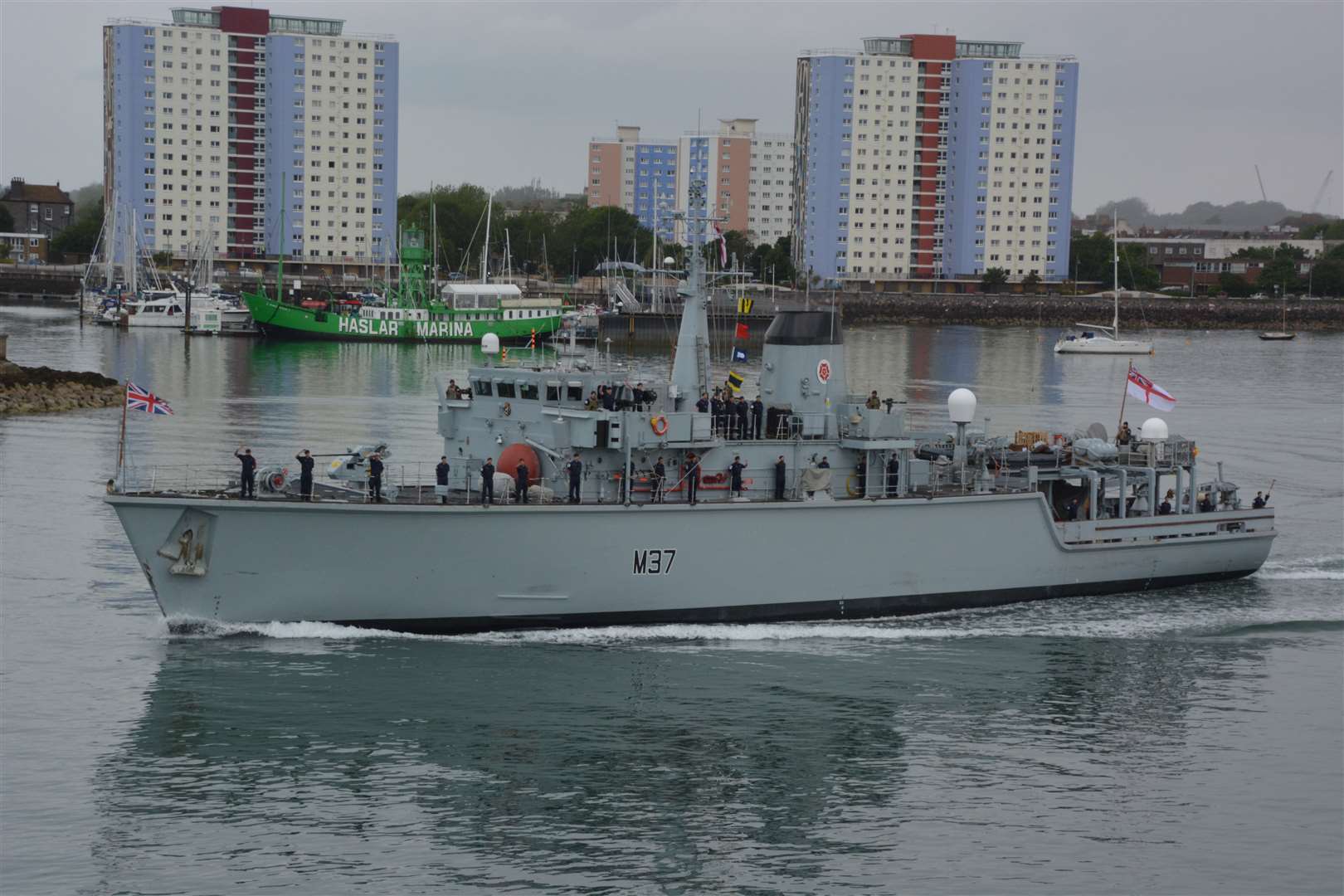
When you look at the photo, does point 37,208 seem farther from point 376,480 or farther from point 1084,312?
point 376,480

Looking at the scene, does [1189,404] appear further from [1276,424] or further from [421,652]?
[421,652]

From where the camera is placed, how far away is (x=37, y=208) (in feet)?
632

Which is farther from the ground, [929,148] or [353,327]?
[929,148]

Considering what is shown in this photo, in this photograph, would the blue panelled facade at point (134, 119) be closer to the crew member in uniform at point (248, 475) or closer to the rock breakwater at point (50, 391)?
the rock breakwater at point (50, 391)

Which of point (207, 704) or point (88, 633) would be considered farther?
point (88, 633)

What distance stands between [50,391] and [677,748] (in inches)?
1765

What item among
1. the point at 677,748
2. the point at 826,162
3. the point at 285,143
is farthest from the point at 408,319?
the point at 677,748

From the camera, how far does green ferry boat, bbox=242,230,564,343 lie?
340 ft

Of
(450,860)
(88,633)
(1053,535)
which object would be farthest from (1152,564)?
(88,633)

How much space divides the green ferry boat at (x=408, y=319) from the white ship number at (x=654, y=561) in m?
76.9

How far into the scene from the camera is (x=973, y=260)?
150875mm

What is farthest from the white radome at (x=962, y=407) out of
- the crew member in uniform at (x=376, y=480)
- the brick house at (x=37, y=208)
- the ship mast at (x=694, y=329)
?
the brick house at (x=37, y=208)

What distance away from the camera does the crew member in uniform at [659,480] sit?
27.2 metres

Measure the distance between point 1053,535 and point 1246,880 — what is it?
12.8 meters
